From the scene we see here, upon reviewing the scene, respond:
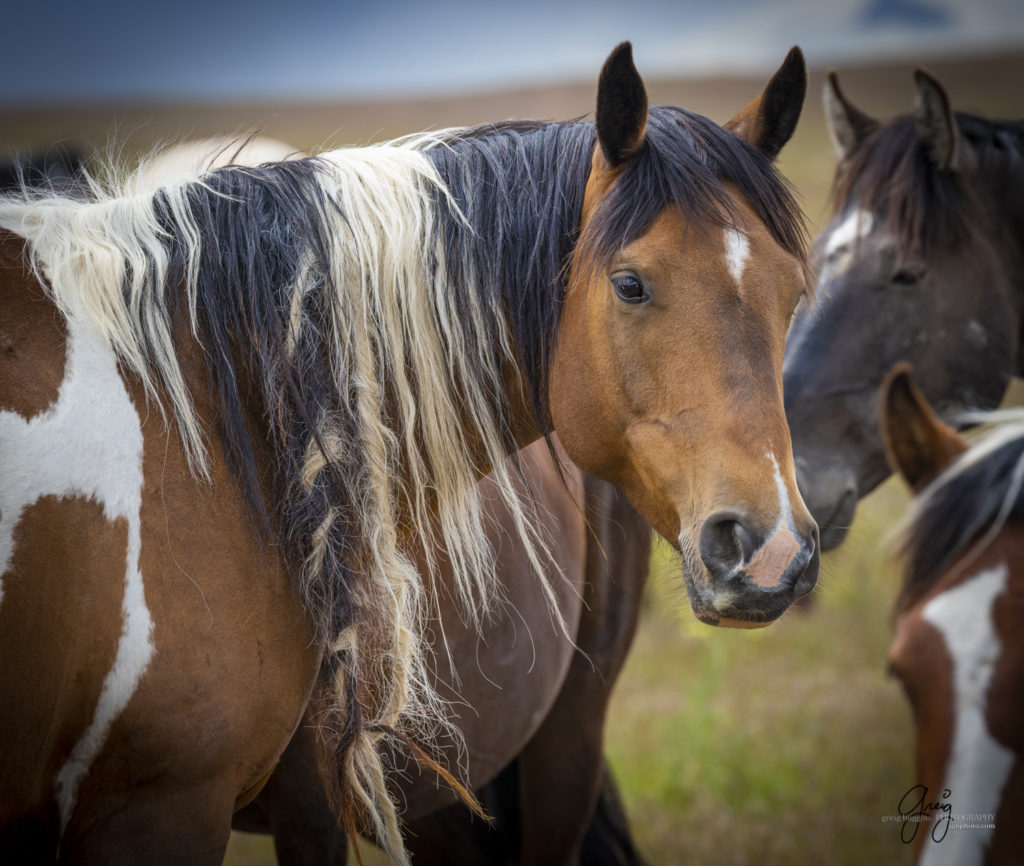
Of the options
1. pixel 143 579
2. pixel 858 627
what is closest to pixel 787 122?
pixel 143 579

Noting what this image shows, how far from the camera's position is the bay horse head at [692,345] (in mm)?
1650

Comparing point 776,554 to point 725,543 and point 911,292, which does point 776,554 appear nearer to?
point 725,543

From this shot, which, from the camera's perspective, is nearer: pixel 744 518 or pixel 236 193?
pixel 744 518

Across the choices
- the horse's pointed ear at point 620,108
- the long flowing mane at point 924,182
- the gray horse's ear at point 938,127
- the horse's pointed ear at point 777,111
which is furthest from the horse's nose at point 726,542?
the gray horse's ear at point 938,127


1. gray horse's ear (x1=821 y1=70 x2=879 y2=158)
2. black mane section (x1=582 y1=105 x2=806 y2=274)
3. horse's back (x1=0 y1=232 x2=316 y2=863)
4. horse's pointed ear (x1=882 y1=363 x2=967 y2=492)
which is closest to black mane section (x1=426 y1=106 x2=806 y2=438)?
black mane section (x1=582 y1=105 x2=806 y2=274)

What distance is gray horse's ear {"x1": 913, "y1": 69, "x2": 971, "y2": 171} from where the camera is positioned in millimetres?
3350

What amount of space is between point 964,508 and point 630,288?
4.88 feet

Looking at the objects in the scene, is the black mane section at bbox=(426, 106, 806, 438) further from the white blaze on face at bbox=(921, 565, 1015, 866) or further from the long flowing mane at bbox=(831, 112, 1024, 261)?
the long flowing mane at bbox=(831, 112, 1024, 261)

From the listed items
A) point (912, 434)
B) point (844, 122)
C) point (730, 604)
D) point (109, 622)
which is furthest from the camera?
point (844, 122)

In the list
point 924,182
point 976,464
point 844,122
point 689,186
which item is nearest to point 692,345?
point 689,186

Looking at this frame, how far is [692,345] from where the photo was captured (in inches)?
68.9

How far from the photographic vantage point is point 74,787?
159 cm

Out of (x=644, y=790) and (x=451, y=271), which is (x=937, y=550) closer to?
(x=451, y=271)

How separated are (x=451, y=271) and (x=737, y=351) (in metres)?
0.66
